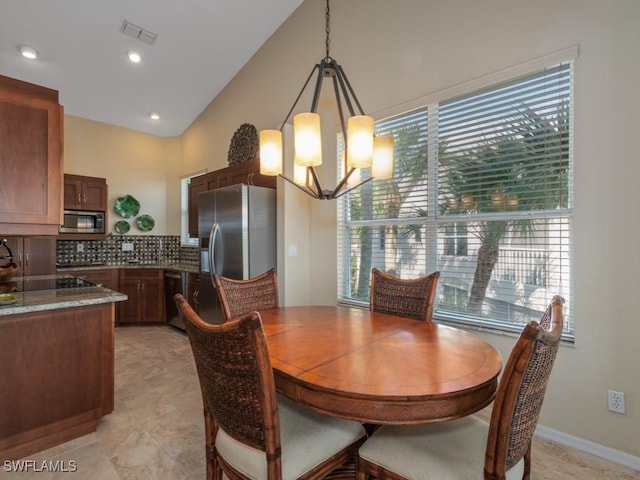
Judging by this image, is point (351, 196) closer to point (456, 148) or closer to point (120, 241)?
point (456, 148)

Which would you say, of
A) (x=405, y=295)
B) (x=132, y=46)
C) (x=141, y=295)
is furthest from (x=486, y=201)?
(x=141, y=295)

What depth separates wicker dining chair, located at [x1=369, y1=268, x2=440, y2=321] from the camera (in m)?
2.13

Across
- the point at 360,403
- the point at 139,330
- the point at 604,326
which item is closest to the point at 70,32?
the point at 139,330

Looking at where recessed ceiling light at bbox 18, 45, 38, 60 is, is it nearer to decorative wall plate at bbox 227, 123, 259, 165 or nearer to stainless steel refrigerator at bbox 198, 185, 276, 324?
decorative wall plate at bbox 227, 123, 259, 165

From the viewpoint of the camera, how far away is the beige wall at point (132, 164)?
16.5 ft

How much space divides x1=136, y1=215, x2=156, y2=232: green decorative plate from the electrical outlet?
590 cm

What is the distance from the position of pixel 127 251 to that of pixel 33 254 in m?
1.33

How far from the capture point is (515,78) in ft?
7.55

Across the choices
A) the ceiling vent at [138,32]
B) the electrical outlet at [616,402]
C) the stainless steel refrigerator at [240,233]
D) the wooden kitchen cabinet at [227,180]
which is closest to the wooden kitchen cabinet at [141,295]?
the wooden kitchen cabinet at [227,180]

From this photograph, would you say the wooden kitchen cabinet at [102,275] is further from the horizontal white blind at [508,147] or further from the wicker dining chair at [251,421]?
the horizontal white blind at [508,147]

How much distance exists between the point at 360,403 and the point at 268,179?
312cm

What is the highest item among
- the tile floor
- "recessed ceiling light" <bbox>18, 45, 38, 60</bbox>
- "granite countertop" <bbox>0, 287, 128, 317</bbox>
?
"recessed ceiling light" <bbox>18, 45, 38, 60</bbox>

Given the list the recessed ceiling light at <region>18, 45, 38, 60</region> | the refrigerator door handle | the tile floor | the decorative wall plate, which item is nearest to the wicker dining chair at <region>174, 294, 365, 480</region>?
the tile floor

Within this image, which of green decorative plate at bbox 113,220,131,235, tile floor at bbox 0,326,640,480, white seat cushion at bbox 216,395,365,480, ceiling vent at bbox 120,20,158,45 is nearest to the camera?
white seat cushion at bbox 216,395,365,480
